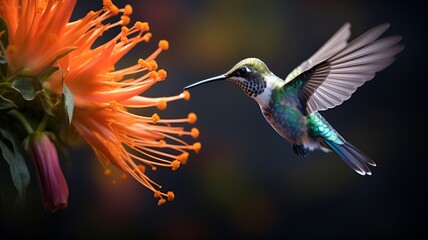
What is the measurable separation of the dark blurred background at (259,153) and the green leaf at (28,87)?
4.26 feet

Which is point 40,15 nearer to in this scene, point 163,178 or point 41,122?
point 41,122

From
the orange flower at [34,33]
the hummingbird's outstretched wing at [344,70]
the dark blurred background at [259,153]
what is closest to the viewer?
the hummingbird's outstretched wing at [344,70]

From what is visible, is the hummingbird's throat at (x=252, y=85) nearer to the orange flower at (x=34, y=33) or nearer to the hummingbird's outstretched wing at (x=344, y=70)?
the hummingbird's outstretched wing at (x=344, y=70)

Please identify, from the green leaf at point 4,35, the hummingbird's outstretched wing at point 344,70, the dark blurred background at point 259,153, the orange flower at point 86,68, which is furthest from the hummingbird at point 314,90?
the dark blurred background at point 259,153

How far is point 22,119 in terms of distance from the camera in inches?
27.0

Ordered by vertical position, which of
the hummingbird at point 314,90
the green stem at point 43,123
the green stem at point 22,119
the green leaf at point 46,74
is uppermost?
the green leaf at point 46,74

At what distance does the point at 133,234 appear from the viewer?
80.4 inches

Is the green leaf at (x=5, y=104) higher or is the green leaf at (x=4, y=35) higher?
the green leaf at (x=4, y=35)

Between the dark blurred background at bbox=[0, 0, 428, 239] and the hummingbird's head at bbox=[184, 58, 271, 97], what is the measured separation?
135 cm

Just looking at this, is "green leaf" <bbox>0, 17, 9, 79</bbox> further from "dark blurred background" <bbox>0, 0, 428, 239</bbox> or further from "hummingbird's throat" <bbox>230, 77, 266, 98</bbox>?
"dark blurred background" <bbox>0, 0, 428, 239</bbox>

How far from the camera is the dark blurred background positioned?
6.64 ft

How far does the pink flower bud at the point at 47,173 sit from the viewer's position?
647 mm

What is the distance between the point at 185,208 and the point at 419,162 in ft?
3.08

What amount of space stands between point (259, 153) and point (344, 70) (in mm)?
1451
